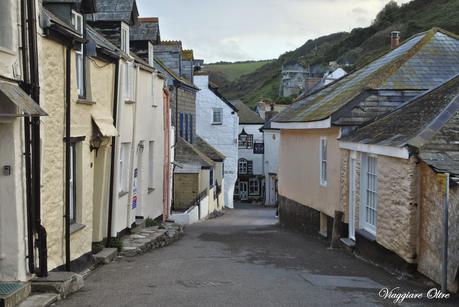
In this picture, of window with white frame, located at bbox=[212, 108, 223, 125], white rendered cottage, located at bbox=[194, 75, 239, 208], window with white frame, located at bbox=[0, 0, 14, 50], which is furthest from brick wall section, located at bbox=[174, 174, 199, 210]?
window with white frame, located at bbox=[0, 0, 14, 50]

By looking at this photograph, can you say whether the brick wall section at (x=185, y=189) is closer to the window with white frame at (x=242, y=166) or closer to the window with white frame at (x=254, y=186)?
the window with white frame at (x=242, y=166)

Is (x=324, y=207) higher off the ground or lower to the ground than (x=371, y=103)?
lower

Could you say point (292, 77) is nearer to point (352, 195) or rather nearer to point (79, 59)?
point (352, 195)

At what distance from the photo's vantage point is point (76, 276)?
995cm

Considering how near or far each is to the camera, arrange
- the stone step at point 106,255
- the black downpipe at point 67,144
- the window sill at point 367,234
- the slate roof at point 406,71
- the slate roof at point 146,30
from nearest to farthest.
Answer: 1. the black downpipe at point 67,144
2. the stone step at point 106,255
3. the window sill at point 367,234
4. the slate roof at point 406,71
5. the slate roof at point 146,30

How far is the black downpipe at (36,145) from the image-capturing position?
9.30 m

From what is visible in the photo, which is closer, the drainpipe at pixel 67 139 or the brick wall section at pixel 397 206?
the drainpipe at pixel 67 139

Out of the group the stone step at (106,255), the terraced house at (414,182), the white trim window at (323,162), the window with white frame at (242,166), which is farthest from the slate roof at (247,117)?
the stone step at (106,255)

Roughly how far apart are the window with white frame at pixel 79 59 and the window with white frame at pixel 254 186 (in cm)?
5281

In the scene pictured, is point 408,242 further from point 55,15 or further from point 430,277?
point 55,15

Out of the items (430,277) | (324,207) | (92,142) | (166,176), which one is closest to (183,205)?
(166,176)

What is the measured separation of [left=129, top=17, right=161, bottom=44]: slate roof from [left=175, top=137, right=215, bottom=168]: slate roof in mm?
13368

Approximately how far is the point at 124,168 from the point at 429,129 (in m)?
8.36

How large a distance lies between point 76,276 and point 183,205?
22684 mm
